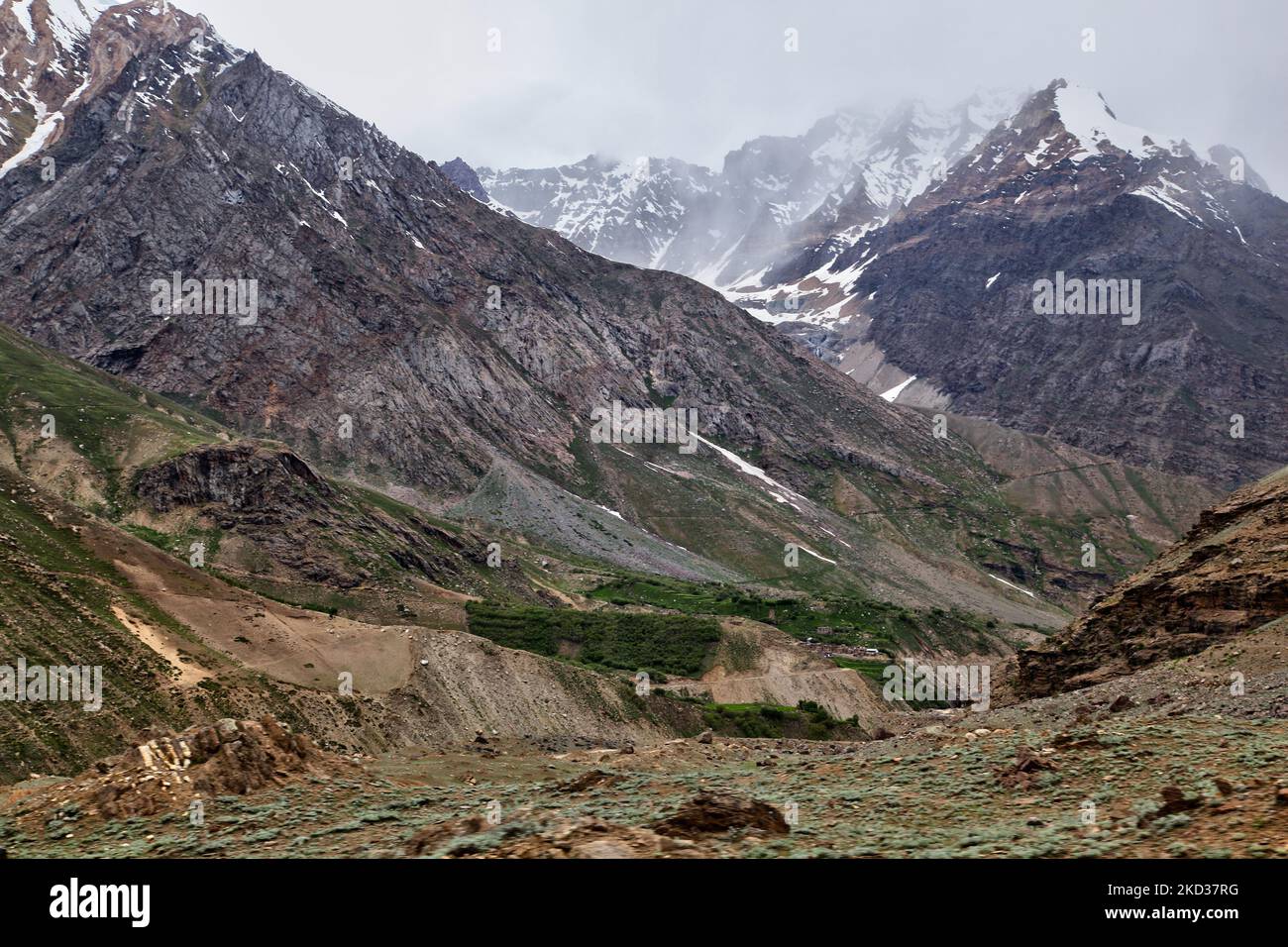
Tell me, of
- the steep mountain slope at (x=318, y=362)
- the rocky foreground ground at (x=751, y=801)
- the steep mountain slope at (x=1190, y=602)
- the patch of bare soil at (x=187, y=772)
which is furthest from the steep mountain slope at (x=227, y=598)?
the steep mountain slope at (x=318, y=362)

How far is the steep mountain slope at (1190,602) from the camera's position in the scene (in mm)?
45938

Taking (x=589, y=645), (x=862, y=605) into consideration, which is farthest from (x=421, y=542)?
(x=862, y=605)

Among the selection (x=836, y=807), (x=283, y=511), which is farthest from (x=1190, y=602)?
(x=283, y=511)

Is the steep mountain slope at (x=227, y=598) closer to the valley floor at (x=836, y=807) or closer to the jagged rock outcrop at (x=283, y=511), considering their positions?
the jagged rock outcrop at (x=283, y=511)

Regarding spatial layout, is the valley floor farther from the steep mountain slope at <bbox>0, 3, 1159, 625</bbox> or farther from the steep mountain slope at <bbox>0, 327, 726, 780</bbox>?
the steep mountain slope at <bbox>0, 3, 1159, 625</bbox>

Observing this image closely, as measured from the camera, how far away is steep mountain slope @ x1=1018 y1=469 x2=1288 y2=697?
45.9m

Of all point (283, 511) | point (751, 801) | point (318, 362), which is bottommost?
point (751, 801)

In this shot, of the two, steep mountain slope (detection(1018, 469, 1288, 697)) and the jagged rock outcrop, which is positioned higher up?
the jagged rock outcrop

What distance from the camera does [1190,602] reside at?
48.8m

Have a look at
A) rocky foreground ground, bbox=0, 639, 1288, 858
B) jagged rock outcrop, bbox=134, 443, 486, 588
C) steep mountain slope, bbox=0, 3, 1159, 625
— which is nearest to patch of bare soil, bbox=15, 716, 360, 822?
rocky foreground ground, bbox=0, 639, 1288, 858

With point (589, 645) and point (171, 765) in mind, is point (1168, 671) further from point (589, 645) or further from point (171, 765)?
point (589, 645)

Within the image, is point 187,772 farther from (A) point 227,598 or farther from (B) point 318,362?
(B) point 318,362
